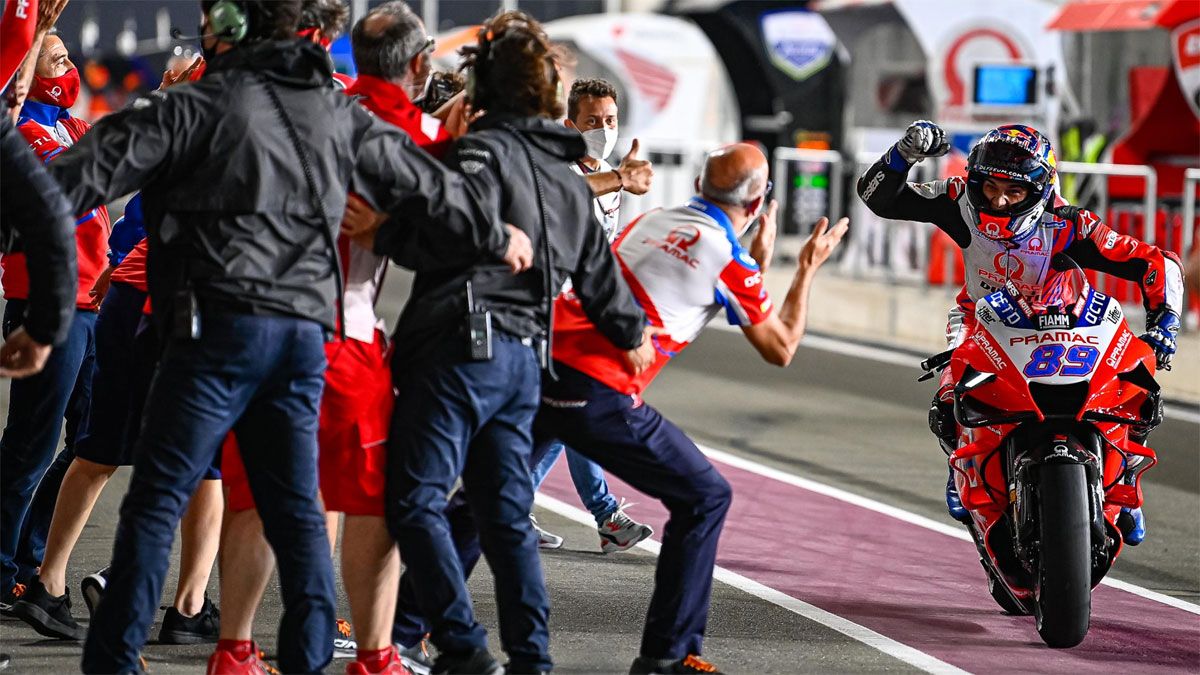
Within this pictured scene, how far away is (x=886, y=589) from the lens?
772cm

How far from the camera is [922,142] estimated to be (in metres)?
6.98

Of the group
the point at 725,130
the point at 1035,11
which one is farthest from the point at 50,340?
the point at 725,130

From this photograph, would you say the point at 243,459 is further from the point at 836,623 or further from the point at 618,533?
the point at 618,533

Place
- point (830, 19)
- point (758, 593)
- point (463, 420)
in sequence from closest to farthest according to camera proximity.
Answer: point (463, 420), point (758, 593), point (830, 19)

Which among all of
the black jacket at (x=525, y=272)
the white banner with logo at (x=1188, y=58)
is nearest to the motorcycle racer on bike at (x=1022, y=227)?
the black jacket at (x=525, y=272)

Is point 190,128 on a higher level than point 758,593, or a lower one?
higher

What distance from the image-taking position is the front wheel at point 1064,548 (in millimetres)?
6434

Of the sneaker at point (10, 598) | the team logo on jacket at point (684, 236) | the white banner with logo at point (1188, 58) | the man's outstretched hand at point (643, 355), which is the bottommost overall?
the sneaker at point (10, 598)

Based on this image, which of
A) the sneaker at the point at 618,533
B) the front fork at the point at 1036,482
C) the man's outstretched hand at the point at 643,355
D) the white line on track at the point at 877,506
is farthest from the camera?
the sneaker at the point at 618,533

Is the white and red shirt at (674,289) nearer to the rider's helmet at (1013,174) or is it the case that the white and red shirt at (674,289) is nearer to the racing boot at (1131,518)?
the rider's helmet at (1013,174)

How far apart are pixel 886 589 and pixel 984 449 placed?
39.0 inches

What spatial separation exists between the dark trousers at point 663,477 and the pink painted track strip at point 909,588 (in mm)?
1237

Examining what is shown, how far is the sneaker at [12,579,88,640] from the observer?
630 centimetres

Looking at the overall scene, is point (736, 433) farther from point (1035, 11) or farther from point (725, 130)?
point (725, 130)
